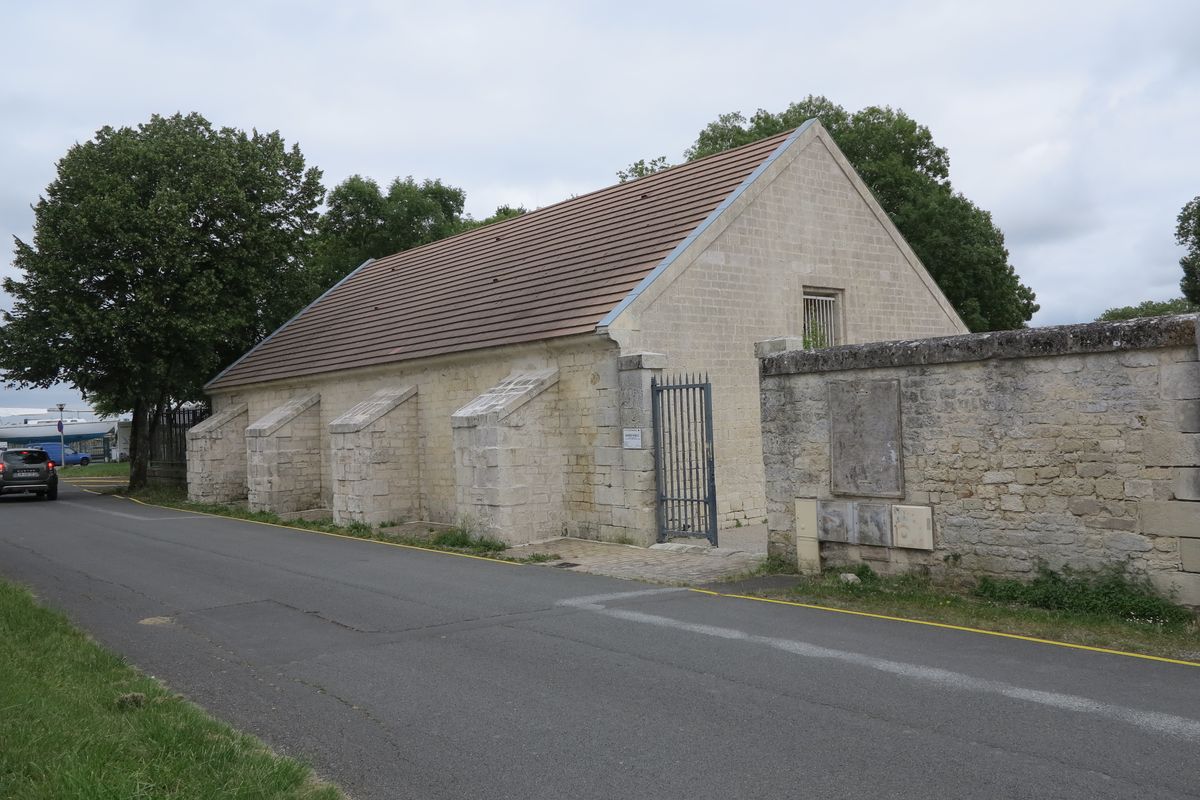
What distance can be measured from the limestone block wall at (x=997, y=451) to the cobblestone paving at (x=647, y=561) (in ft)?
3.25

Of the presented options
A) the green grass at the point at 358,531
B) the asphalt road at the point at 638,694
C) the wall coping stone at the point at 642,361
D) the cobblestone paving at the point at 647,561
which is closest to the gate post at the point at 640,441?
the wall coping stone at the point at 642,361

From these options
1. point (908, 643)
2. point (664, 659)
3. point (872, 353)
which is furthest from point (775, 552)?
point (664, 659)

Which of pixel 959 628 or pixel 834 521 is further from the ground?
pixel 834 521

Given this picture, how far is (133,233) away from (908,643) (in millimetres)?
21709

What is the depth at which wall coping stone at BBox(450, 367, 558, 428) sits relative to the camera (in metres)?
13.5

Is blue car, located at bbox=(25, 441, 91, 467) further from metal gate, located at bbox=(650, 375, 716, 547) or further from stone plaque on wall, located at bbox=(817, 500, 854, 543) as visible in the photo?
stone plaque on wall, located at bbox=(817, 500, 854, 543)

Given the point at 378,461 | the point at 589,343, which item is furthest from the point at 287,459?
the point at 589,343

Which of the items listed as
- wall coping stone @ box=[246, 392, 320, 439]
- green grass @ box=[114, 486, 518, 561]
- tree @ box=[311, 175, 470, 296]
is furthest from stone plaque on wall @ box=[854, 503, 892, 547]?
tree @ box=[311, 175, 470, 296]

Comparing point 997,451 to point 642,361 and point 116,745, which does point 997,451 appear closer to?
point 642,361

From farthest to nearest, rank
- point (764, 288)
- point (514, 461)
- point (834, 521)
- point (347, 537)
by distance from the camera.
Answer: point (347, 537)
point (764, 288)
point (514, 461)
point (834, 521)

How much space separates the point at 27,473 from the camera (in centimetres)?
2467

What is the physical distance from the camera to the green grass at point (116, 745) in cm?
405

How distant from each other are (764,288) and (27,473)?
2093 cm

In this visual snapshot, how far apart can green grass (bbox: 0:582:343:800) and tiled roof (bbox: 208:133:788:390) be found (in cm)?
863
